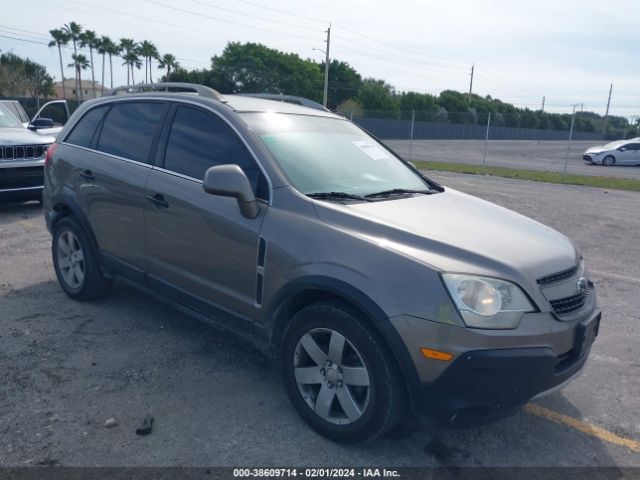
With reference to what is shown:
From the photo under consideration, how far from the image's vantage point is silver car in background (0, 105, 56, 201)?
847cm

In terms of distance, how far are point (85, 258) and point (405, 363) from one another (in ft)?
10.7

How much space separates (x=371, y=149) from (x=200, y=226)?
1.45 metres

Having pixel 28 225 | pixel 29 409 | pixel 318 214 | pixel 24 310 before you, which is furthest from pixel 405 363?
pixel 28 225

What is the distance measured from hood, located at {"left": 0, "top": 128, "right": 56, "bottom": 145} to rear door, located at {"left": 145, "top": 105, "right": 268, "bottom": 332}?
5580 mm

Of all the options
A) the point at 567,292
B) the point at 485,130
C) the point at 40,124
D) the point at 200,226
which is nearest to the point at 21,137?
the point at 40,124

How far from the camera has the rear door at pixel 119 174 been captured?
4.33 m

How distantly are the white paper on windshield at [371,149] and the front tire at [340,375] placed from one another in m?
1.58

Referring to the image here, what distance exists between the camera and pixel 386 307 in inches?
110

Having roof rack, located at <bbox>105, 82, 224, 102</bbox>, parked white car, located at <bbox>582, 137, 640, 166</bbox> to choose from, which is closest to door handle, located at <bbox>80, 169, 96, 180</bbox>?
roof rack, located at <bbox>105, 82, 224, 102</bbox>

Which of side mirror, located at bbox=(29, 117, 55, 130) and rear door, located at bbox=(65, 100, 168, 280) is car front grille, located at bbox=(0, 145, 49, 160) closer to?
side mirror, located at bbox=(29, 117, 55, 130)

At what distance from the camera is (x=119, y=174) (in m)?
4.47

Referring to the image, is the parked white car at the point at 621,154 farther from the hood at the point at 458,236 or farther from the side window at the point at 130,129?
the side window at the point at 130,129

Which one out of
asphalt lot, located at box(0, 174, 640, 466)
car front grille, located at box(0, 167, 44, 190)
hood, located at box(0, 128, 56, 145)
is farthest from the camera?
hood, located at box(0, 128, 56, 145)

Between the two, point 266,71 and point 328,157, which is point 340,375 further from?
point 266,71
